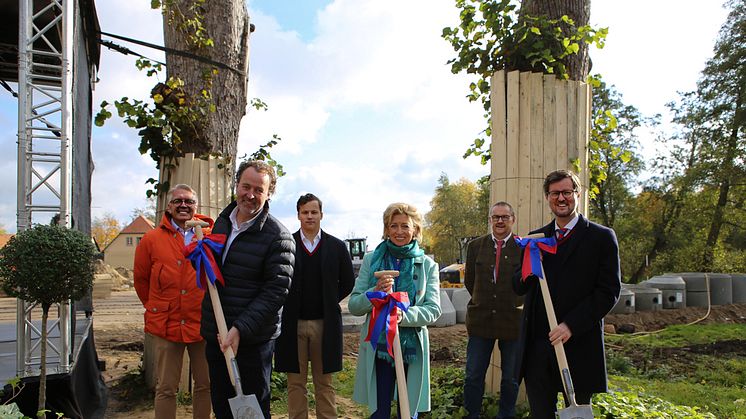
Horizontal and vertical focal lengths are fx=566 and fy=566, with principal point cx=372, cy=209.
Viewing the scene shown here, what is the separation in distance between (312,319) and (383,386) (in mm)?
820

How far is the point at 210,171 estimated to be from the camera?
18.0 feet

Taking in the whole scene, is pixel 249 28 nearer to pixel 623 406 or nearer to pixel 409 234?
pixel 409 234

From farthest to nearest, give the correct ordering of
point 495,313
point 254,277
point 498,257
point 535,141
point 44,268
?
point 535,141 < point 498,257 < point 495,313 < point 44,268 < point 254,277

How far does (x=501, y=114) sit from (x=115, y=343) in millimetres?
6752

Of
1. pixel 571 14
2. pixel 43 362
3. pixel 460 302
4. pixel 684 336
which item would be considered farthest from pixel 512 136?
pixel 460 302

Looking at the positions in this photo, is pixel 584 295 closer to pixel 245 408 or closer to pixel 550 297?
pixel 550 297

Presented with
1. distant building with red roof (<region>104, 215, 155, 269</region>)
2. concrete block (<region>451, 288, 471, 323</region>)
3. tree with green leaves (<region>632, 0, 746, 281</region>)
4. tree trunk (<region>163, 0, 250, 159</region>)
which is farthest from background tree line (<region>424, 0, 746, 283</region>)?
distant building with red roof (<region>104, 215, 155, 269</region>)

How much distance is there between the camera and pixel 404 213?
3275 millimetres

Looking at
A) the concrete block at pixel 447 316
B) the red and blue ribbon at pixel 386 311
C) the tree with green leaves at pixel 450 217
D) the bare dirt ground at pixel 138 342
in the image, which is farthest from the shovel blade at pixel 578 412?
the tree with green leaves at pixel 450 217

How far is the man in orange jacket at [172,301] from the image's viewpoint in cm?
378

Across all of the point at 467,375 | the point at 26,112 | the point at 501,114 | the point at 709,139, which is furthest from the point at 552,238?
the point at 709,139

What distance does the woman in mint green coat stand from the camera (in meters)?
3.20

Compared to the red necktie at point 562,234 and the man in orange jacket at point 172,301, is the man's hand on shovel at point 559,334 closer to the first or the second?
the red necktie at point 562,234

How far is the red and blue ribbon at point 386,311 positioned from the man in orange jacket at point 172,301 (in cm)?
Answer: 137
